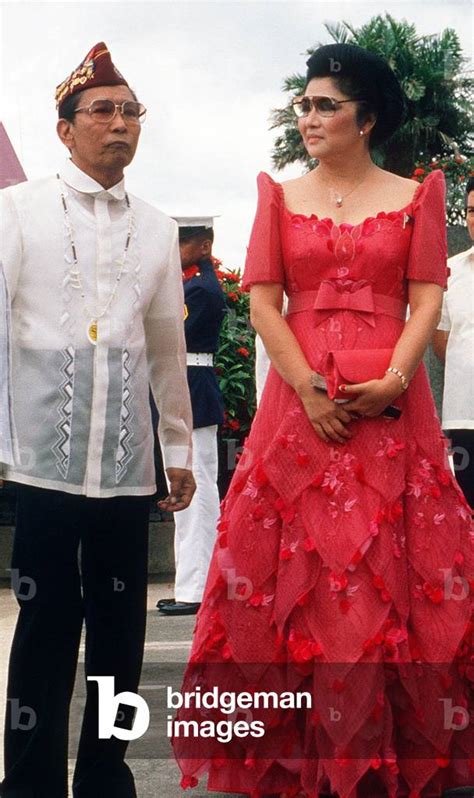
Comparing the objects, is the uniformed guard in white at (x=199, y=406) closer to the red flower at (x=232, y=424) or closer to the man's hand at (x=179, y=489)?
the red flower at (x=232, y=424)

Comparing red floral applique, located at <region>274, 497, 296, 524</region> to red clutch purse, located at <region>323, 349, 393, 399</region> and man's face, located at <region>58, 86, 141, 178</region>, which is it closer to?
red clutch purse, located at <region>323, 349, 393, 399</region>

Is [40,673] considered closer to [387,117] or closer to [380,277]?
[380,277]

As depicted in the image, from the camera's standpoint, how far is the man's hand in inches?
173

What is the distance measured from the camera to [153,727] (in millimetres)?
5559

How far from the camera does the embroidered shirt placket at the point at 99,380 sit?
4.07 metres

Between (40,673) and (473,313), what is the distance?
9.62 ft

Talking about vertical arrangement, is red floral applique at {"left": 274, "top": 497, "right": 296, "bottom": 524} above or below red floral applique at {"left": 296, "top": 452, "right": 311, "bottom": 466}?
below

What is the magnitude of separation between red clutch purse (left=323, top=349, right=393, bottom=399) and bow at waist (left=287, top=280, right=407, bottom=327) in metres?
0.12

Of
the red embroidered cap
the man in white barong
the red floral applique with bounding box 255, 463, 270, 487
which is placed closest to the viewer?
the man in white barong

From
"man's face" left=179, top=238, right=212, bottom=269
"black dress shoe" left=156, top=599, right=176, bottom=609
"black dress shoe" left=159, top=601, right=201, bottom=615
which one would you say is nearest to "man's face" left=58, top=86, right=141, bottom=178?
"man's face" left=179, top=238, right=212, bottom=269

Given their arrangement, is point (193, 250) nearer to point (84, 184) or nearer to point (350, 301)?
point (350, 301)

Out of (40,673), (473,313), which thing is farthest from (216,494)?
(40,673)

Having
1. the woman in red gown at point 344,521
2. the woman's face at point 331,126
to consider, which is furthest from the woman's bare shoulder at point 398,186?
the woman's face at point 331,126

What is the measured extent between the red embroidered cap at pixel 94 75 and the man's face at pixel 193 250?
153 inches
